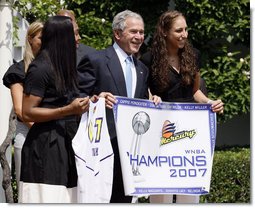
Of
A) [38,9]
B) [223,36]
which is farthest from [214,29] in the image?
[38,9]

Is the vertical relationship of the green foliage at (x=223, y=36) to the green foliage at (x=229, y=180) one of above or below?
above

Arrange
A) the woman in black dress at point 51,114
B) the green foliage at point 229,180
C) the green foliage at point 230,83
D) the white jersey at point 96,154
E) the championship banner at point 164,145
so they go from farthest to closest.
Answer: the green foliage at point 230,83 < the green foliage at point 229,180 < the championship banner at point 164,145 < the white jersey at point 96,154 < the woman in black dress at point 51,114

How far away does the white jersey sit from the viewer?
5480 millimetres

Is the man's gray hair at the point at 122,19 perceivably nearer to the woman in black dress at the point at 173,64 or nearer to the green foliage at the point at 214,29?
the woman in black dress at the point at 173,64

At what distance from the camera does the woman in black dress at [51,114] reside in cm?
531

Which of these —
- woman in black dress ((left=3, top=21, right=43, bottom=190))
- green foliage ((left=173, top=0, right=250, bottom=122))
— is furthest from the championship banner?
green foliage ((left=173, top=0, right=250, bottom=122))

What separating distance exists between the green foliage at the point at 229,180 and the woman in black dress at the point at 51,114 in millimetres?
3545

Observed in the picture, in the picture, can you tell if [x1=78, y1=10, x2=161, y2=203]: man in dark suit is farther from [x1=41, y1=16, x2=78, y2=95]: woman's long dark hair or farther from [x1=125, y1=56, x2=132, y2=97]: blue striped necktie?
[x1=41, y1=16, x2=78, y2=95]: woman's long dark hair

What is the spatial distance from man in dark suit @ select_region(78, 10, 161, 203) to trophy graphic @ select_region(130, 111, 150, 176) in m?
0.11

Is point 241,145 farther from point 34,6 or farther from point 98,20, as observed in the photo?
point 34,6

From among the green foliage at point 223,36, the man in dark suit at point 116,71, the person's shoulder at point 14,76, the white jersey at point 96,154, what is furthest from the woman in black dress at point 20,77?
the green foliage at point 223,36

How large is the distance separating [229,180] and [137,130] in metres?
3.21

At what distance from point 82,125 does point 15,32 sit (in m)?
2.66

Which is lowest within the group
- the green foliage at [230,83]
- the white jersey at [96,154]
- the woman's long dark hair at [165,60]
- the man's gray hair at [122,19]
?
the white jersey at [96,154]
